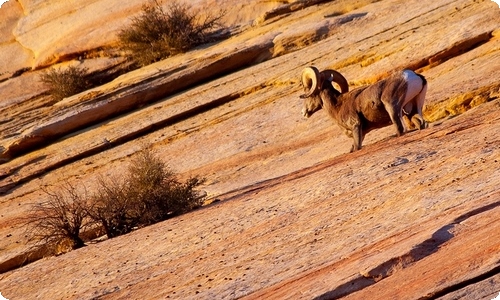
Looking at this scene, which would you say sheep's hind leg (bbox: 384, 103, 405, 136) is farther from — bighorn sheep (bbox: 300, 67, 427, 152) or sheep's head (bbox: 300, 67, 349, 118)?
sheep's head (bbox: 300, 67, 349, 118)

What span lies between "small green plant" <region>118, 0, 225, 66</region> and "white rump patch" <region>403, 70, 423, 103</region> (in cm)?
952

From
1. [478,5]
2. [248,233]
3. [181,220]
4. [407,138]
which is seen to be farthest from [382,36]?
[248,233]

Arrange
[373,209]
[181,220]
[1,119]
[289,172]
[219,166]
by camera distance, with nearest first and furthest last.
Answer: [373,209], [181,220], [289,172], [219,166], [1,119]

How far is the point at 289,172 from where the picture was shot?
49.9 feet

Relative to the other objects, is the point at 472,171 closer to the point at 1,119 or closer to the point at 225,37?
the point at 225,37

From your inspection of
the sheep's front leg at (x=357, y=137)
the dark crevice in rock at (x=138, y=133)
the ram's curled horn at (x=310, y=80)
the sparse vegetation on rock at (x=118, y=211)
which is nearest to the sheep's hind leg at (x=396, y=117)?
the sheep's front leg at (x=357, y=137)

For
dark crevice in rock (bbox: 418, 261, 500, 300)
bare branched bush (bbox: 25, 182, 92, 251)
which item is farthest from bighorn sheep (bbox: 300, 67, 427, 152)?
dark crevice in rock (bbox: 418, 261, 500, 300)

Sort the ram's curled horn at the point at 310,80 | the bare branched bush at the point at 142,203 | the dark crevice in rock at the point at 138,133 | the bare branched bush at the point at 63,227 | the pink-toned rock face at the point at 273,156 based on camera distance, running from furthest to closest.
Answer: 1. the dark crevice in rock at the point at 138,133
2. the ram's curled horn at the point at 310,80
3. the bare branched bush at the point at 142,203
4. the bare branched bush at the point at 63,227
5. the pink-toned rock face at the point at 273,156

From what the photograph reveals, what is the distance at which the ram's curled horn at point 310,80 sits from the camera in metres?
16.0

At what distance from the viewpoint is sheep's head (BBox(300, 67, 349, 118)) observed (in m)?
16.0

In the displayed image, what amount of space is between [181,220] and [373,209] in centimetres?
291

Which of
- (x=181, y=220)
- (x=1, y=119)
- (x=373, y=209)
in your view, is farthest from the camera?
(x=1, y=119)

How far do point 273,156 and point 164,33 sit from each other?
315 inches

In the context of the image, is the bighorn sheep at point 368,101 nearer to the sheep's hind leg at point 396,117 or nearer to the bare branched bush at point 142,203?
the sheep's hind leg at point 396,117
